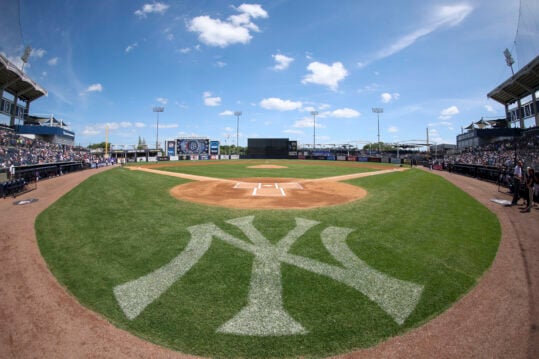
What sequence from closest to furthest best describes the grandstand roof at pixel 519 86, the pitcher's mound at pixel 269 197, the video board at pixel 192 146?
the pitcher's mound at pixel 269 197 < the grandstand roof at pixel 519 86 < the video board at pixel 192 146

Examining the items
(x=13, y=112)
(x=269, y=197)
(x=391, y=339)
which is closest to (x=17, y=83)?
(x=13, y=112)

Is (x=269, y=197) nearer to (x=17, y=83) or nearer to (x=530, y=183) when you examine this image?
(x=530, y=183)

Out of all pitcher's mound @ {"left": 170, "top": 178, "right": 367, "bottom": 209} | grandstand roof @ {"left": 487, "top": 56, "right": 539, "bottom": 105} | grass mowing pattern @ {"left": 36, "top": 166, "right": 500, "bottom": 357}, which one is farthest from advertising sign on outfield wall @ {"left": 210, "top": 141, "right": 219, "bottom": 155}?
grandstand roof @ {"left": 487, "top": 56, "right": 539, "bottom": 105}

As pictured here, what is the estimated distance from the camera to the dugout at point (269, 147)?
3022 inches

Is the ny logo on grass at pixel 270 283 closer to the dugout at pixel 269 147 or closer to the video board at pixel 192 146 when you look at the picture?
the dugout at pixel 269 147

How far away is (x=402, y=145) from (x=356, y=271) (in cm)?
10423

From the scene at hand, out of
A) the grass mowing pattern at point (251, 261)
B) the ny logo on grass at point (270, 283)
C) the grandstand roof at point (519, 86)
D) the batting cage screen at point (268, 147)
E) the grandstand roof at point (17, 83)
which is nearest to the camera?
the grass mowing pattern at point (251, 261)

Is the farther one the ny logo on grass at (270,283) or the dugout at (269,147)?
the dugout at (269,147)

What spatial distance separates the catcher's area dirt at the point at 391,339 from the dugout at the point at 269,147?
7048cm

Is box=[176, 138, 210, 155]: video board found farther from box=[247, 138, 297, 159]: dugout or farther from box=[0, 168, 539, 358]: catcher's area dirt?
box=[0, 168, 539, 358]: catcher's area dirt

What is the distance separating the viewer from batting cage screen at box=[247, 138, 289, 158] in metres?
76.8

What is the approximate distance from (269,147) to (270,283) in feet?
236

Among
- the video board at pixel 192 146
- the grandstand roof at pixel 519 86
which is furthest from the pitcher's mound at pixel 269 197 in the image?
the video board at pixel 192 146

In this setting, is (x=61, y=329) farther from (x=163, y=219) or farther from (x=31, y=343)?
(x=163, y=219)
